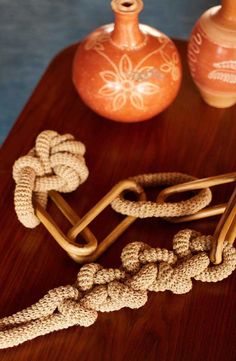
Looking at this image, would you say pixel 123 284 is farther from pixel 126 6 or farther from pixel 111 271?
pixel 126 6

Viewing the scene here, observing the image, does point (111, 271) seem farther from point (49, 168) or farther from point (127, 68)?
point (127, 68)

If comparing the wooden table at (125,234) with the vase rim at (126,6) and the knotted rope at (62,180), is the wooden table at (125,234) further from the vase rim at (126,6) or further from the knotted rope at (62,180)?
the vase rim at (126,6)

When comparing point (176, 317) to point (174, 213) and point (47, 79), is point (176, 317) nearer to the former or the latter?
point (174, 213)

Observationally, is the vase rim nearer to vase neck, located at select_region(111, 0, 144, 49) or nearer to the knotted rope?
vase neck, located at select_region(111, 0, 144, 49)

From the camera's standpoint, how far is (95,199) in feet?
2.23

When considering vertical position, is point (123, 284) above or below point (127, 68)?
below

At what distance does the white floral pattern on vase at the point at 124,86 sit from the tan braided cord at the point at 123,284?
0.70 feet

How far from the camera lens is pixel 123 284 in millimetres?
564

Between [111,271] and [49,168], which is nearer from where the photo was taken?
[111,271]

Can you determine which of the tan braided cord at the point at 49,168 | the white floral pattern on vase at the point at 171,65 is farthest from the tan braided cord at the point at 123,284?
the white floral pattern on vase at the point at 171,65

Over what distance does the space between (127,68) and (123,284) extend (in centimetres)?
29

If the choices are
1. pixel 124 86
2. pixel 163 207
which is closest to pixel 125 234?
pixel 163 207

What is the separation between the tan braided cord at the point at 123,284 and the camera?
54cm

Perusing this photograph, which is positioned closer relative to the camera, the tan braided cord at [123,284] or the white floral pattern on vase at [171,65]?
the tan braided cord at [123,284]
